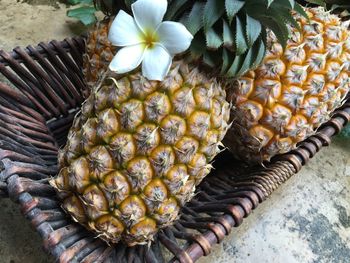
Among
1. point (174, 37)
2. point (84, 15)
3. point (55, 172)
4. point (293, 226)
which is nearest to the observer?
point (174, 37)

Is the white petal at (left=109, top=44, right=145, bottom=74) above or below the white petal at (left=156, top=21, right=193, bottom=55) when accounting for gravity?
below

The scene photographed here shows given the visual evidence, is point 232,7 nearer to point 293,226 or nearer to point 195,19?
point 195,19

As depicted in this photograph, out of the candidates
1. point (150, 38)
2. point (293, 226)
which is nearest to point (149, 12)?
point (150, 38)

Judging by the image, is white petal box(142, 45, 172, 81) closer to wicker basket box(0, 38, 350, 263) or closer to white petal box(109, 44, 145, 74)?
white petal box(109, 44, 145, 74)

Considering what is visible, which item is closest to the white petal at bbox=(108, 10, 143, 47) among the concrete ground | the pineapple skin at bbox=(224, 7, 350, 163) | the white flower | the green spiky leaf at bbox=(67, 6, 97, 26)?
the white flower

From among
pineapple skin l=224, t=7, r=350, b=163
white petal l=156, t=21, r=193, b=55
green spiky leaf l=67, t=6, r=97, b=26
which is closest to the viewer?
white petal l=156, t=21, r=193, b=55
